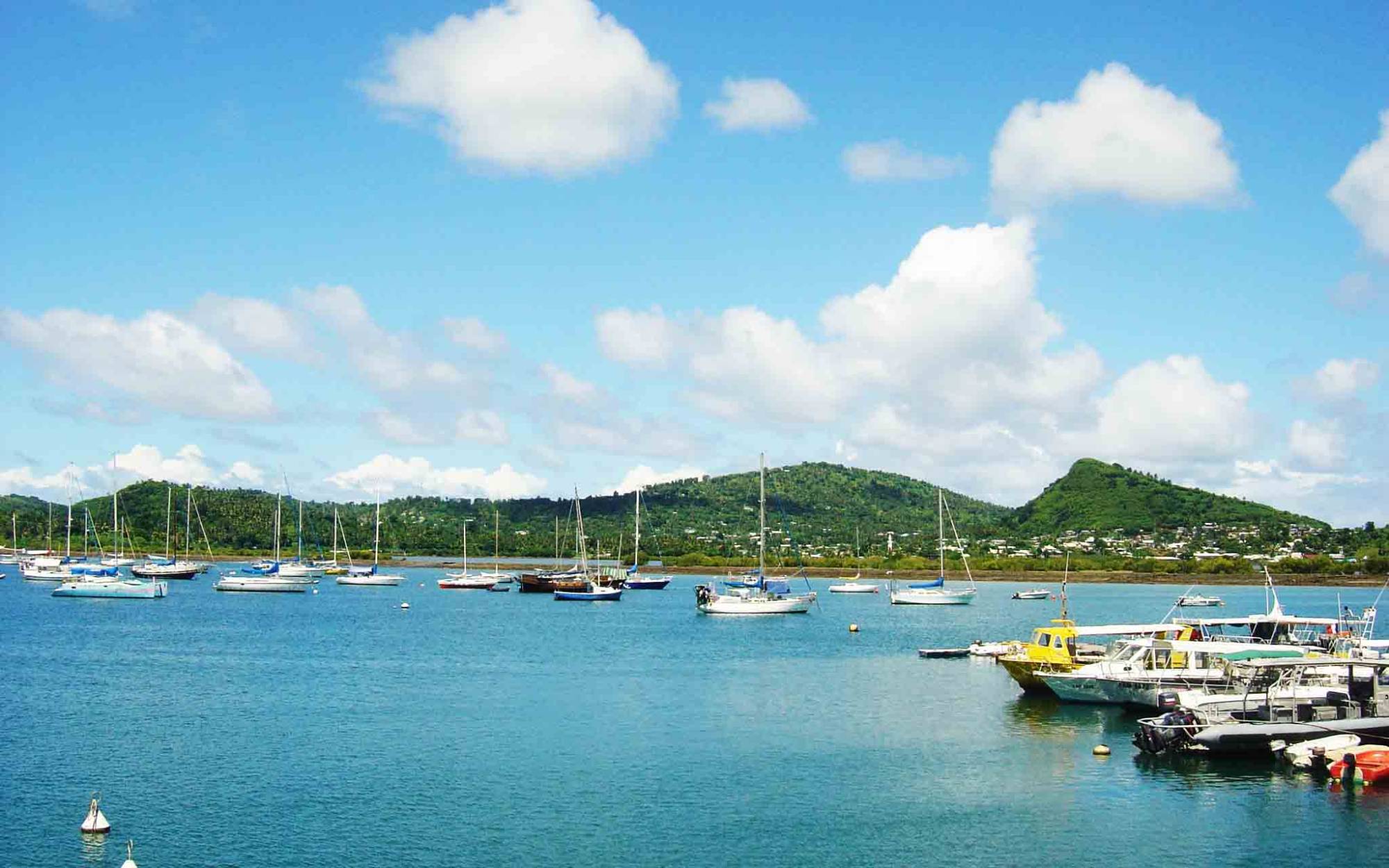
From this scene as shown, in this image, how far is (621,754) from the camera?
143ft

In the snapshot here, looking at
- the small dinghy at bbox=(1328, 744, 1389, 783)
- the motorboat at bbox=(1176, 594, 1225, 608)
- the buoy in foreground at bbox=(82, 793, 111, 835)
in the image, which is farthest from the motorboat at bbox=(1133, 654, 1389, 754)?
the motorboat at bbox=(1176, 594, 1225, 608)

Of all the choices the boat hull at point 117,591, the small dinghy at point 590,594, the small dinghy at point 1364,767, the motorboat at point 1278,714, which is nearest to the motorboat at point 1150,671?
the motorboat at point 1278,714

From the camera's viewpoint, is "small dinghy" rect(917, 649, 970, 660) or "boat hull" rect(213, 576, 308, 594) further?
"boat hull" rect(213, 576, 308, 594)

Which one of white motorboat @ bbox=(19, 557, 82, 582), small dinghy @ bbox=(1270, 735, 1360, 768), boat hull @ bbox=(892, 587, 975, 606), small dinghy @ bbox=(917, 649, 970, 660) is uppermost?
white motorboat @ bbox=(19, 557, 82, 582)

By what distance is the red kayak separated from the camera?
3831 cm

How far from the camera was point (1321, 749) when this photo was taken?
40344 millimetres

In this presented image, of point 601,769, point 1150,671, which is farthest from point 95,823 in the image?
point 1150,671

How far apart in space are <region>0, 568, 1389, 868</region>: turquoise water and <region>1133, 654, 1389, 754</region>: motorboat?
121cm

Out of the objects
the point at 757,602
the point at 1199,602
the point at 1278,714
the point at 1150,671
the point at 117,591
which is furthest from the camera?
the point at 1199,602

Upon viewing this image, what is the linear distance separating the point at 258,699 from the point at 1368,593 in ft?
544

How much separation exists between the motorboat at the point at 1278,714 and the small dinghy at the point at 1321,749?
47.2 inches

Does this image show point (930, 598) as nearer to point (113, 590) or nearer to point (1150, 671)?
point (1150, 671)

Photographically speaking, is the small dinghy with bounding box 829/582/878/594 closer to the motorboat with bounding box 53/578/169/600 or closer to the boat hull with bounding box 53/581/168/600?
the boat hull with bounding box 53/581/168/600

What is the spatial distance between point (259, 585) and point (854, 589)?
264ft
